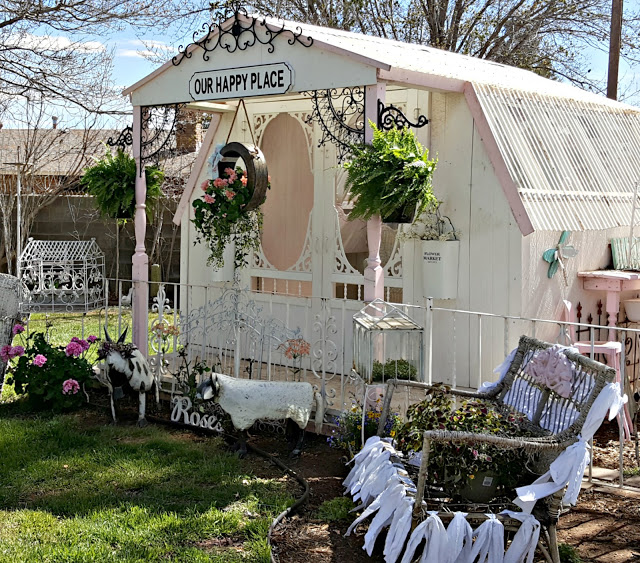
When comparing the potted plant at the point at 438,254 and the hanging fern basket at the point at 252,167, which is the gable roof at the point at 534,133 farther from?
the hanging fern basket at the point at 252,167

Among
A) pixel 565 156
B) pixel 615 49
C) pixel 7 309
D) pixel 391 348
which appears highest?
pixel 615 49

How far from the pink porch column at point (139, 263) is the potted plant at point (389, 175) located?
8.48 feet

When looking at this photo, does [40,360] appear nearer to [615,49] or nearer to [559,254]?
[559,254]

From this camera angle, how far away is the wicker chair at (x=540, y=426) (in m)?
4.27

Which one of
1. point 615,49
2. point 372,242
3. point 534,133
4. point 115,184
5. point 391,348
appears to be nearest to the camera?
point 391,348

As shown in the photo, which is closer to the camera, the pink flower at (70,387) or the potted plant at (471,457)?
the potted plant at (471,457)

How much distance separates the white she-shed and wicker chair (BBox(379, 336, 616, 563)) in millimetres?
835

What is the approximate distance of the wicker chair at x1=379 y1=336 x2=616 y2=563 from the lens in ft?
14.0

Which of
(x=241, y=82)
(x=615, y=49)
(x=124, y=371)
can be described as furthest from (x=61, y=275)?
(x=615, y=49)

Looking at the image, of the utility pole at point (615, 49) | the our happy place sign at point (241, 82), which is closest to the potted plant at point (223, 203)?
the our happy place sign at point (241, 82)

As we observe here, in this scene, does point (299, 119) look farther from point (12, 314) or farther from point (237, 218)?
point (12, 314)

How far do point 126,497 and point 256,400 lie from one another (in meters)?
1.17

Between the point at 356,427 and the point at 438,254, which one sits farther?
the point at 438,254

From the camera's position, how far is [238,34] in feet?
23.5
